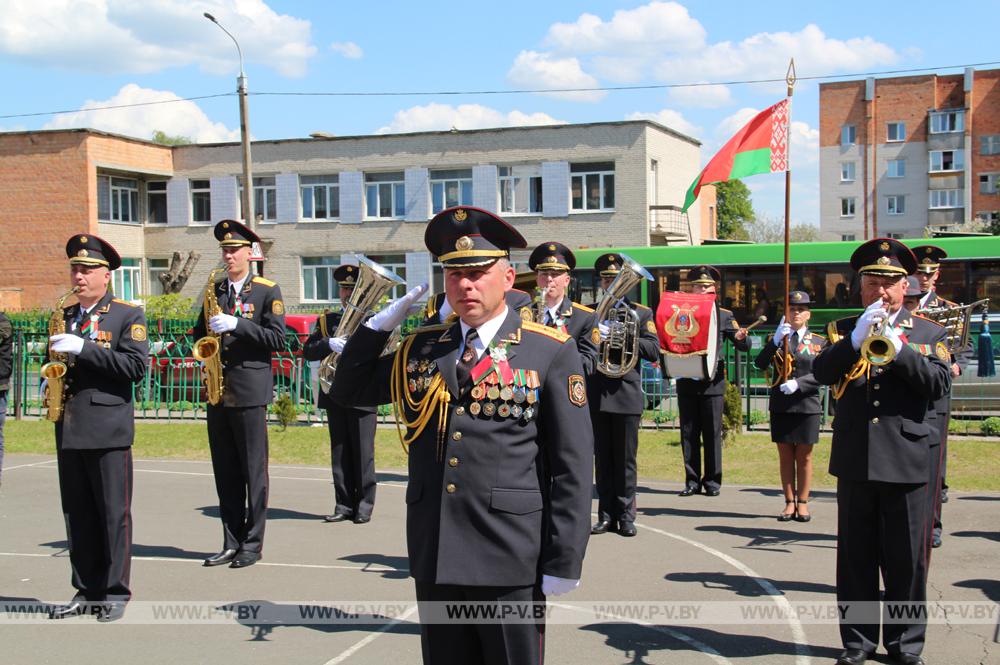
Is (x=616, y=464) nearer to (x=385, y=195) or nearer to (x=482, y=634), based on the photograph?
(x=482, y=634)

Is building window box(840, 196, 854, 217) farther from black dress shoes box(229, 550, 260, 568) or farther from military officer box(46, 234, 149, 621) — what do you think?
military officer box(46, 234, 149, 621)

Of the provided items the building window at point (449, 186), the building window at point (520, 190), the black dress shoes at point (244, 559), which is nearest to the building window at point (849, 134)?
the building window at point (520, 190)

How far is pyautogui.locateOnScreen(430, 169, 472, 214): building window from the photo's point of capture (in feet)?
140

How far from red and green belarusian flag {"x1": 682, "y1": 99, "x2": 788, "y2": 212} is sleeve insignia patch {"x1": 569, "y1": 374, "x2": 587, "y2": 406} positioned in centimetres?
906

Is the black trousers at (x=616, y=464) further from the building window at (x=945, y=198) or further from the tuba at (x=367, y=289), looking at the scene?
the building window at (x=945, y=198)

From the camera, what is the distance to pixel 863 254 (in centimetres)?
583

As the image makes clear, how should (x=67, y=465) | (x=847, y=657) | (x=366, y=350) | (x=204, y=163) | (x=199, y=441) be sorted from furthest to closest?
(x=204, y=163) → (x=199, y=441) → (x=67, y=465) → (x=847, y=657) → (x=366, y=350)

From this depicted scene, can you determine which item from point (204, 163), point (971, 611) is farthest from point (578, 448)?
point (204, 163)

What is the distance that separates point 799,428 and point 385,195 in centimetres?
3575

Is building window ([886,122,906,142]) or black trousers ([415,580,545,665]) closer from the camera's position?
black trousers ([415,580,545,665])

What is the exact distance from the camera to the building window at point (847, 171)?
7131cm

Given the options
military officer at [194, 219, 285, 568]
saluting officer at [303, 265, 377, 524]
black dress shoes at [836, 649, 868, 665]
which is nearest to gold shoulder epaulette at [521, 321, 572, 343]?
black dress shoes at [836, 649, 868, 665]

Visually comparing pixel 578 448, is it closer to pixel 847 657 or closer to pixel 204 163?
pixel 847 657

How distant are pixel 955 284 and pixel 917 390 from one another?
18.7m
